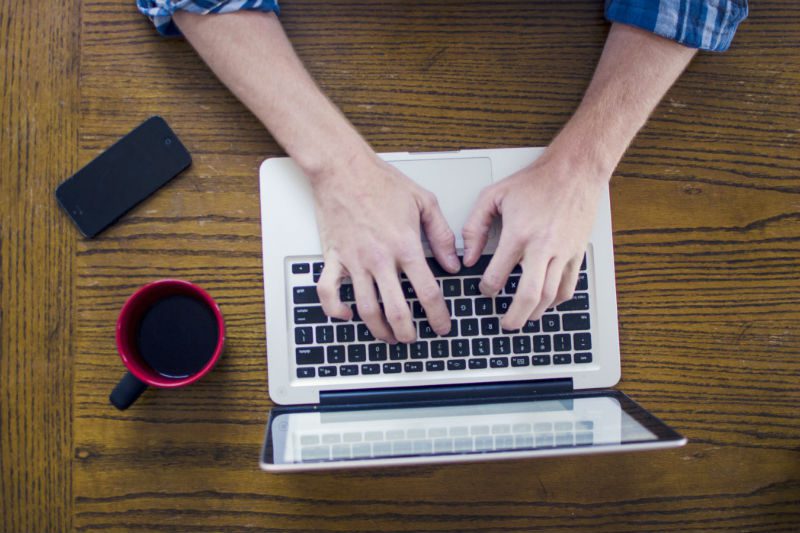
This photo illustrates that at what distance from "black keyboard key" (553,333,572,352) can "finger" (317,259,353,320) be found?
0.76 feet

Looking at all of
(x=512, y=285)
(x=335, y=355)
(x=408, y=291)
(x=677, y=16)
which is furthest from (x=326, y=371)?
(x=677, y=16)

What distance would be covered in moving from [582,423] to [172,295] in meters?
0.45

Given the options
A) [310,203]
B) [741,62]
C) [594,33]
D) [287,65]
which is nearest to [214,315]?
[310,203]

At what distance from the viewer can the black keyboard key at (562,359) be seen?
2.25 ft

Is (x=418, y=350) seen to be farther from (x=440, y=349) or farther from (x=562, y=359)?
(x=562, y=359)

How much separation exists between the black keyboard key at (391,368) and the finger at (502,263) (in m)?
0.13

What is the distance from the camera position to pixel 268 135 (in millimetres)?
704

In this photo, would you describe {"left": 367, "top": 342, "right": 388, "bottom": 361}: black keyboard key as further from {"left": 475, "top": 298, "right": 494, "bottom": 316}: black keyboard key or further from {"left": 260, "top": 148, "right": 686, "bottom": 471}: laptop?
{"left": 475, "top": 298, "right": 494, "bottom": 316}: black keyboard key

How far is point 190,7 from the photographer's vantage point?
25.4 inches

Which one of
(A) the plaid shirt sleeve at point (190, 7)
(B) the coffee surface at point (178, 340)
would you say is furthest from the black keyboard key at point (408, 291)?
(A) the plaid shirt sleeve at point (190, 7)

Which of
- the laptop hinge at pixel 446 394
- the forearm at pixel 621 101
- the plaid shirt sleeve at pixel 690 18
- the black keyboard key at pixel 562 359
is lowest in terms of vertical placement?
the laptop hinge at pixel 446 394

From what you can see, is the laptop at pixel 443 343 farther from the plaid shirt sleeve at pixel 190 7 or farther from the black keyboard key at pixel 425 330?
A: the plaid shirt sleeve at pixel 190 7

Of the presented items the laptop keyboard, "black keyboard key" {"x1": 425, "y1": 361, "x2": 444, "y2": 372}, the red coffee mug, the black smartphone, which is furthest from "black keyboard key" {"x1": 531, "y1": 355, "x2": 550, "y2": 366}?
the black smartphone

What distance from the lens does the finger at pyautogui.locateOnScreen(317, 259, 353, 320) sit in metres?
0.65
